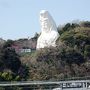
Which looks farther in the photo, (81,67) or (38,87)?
(81,67)

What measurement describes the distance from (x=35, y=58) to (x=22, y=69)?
161 inches

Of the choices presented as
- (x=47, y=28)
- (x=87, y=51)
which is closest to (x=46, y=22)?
(x=47, y=28)

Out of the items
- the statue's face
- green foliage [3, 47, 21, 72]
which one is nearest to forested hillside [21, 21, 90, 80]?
green foliage [3, 47, 21, 72]

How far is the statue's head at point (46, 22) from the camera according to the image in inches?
2408

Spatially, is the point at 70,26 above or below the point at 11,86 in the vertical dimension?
above

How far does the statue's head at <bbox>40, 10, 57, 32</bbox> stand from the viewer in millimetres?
61156

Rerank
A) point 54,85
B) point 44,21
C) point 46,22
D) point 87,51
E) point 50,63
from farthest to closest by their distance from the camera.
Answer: point 46,22 < point 44,21 < point 87,51 < point 50,63 < point 54,85

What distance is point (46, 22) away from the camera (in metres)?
61.6

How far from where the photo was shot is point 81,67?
46.1 m

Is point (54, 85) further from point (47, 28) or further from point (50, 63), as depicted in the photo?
point (47, 28)

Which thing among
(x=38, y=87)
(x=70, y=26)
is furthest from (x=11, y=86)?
(x=70, y=26)

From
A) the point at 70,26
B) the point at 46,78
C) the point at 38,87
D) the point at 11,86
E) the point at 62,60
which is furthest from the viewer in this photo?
the point at 70,26

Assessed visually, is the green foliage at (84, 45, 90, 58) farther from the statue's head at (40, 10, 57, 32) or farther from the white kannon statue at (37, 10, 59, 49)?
the statue's head at (40, 10, 57, 32)

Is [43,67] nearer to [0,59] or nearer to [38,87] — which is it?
[0,59]
